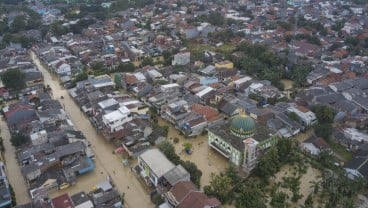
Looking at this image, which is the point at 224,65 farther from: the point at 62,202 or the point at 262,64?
the point at 62,202

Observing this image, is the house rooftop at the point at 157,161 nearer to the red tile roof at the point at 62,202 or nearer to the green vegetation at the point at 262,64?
the red tile roof at the point at 62,202

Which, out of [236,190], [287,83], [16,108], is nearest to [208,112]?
[236,190]

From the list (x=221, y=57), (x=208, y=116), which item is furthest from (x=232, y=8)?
(x=208, y=116)

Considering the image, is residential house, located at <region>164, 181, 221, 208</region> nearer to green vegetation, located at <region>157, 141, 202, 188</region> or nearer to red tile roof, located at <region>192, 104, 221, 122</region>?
green vegetation, located at <region>157, 141, 202, 188</region>

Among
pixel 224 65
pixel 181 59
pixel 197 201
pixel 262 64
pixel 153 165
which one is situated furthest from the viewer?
pixel 181 59

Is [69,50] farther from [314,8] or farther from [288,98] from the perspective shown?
[314,8]

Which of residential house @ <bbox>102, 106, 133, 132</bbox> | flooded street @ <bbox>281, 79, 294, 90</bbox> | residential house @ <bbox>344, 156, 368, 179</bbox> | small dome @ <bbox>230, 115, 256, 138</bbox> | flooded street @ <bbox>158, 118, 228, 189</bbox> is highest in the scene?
small dome @ <bbox>230, 115, 256, 138</bbox>

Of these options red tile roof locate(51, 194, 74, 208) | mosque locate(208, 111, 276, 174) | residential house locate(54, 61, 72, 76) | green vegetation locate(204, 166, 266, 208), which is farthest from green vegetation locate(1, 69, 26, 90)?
green vegetation locate(204, 166, 266, 208)
